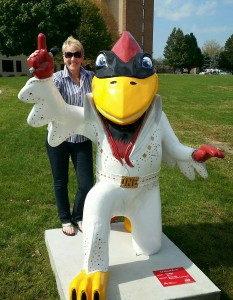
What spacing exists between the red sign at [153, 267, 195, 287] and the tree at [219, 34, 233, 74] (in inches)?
2296

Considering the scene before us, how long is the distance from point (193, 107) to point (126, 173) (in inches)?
427

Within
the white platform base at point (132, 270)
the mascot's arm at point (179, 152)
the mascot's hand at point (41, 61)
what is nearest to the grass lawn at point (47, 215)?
the white platform base at point (132, 270)

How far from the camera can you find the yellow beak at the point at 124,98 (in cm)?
260

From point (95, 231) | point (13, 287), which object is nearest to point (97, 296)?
point (95, 231)

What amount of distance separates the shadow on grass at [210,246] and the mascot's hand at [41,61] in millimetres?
2140

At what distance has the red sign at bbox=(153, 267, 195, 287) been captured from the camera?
2.76 meters

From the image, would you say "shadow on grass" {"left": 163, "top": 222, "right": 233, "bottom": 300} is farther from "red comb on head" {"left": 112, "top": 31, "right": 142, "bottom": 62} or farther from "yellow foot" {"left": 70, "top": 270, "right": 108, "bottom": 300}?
"red comb on head" {"left": 112, "top": 31, "right": 142, "bottom": 62}

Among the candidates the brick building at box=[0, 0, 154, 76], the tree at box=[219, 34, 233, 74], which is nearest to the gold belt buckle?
the brick building at box=[0, 0, 154, 76]

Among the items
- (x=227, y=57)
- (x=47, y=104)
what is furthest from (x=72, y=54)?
(x=227, y=57)

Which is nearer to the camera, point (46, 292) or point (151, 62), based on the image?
point (151, 62)

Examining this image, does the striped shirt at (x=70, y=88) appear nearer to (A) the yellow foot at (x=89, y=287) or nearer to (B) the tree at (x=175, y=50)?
(A) the yellow foot at (x=89, y=287)

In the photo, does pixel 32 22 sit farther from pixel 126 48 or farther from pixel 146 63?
pixel 146 63

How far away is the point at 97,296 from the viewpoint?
2.52 m

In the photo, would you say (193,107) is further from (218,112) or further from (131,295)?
(131,295)
